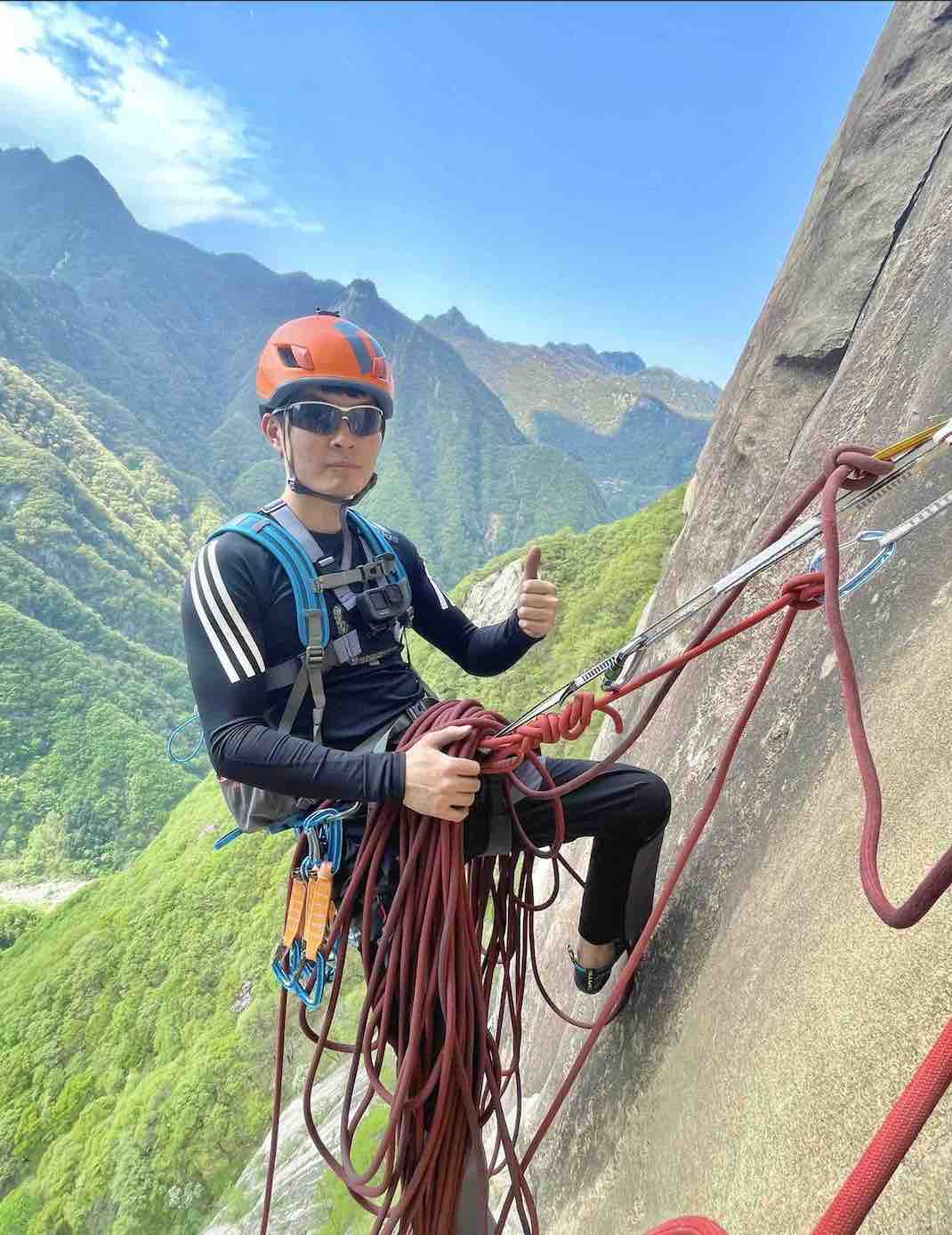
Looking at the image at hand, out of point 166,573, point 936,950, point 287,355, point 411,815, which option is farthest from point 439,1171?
point 166,573

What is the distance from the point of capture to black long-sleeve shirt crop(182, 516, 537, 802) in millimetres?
2148

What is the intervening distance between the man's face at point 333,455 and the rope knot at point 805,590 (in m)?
1.63

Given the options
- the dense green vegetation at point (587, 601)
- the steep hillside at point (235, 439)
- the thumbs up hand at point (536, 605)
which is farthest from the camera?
the steep hillside at point (235, 439)

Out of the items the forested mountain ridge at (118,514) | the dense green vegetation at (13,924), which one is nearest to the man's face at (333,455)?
the dense green vegetation at (13,924)

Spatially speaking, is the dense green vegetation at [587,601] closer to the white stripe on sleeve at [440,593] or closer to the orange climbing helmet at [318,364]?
the white stripe on sleeve at [440,593]

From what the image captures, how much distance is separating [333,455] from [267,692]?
95 cm

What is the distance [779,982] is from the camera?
1.92 m

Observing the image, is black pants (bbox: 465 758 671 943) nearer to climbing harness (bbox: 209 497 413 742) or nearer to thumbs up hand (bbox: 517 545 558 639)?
thumbs up hand (bbox: 517 545 558 639)

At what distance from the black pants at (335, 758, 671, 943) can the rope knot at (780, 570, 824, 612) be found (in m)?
0.85

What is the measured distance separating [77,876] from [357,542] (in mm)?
83033

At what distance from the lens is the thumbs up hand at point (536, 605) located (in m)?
2.81

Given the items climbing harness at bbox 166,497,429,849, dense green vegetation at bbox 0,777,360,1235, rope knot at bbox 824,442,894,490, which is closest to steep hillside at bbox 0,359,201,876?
dense green vegetation at bbox 0,777,360,1235

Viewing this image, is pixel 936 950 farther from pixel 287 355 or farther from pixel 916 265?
pixel 916 265

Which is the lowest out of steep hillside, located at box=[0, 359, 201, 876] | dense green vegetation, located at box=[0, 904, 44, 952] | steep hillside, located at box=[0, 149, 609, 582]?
dense green vegetation, located at box=[0, 904, 44, 952]
